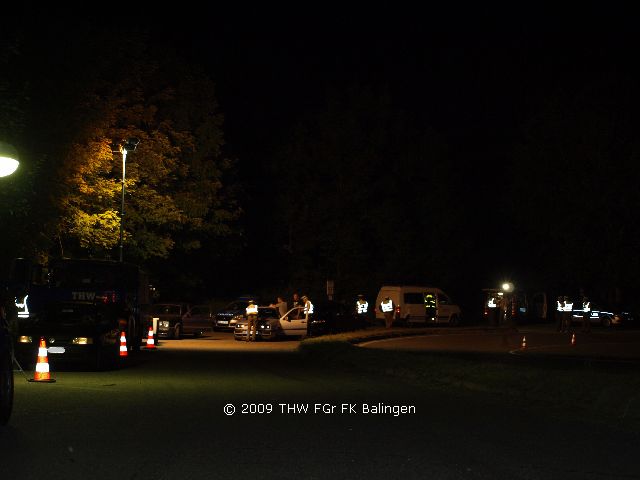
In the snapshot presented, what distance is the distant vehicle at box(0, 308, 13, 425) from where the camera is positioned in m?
13.7

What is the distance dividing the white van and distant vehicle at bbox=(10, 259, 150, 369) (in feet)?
75.5

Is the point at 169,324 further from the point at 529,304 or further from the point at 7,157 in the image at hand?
the point at 529,304

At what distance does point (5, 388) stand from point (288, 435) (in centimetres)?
366

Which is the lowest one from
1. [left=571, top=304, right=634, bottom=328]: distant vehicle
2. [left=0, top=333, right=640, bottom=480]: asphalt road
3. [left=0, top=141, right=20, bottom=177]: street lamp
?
[left=0, top=333, right=640, bottom=480]: asphalt road

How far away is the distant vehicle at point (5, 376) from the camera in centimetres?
1366

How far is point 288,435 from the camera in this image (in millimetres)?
12906

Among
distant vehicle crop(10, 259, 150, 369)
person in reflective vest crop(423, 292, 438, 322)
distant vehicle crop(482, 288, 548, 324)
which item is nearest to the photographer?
distant vehicle crop(10, 259, 150, 369)

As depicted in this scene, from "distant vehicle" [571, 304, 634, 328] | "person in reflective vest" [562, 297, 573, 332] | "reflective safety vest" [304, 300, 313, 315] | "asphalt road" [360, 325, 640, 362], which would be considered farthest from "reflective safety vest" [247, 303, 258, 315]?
"distant vehicle" [571, 304, 634, 328]

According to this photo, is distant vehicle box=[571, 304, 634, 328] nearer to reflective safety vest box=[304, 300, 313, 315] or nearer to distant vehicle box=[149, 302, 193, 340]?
reflective safety vest box=[304, 300, 313, 315]

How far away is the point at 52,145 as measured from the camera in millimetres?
39562

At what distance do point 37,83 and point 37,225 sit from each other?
7.64 m

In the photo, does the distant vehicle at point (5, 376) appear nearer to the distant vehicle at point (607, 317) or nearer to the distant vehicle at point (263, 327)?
the distant vehicle at point (263, 327)

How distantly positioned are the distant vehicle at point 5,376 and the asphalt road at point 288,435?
0.91ft

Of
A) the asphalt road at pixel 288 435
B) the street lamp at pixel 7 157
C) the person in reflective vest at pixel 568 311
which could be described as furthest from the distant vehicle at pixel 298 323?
the street lamp at pixel 7 157
